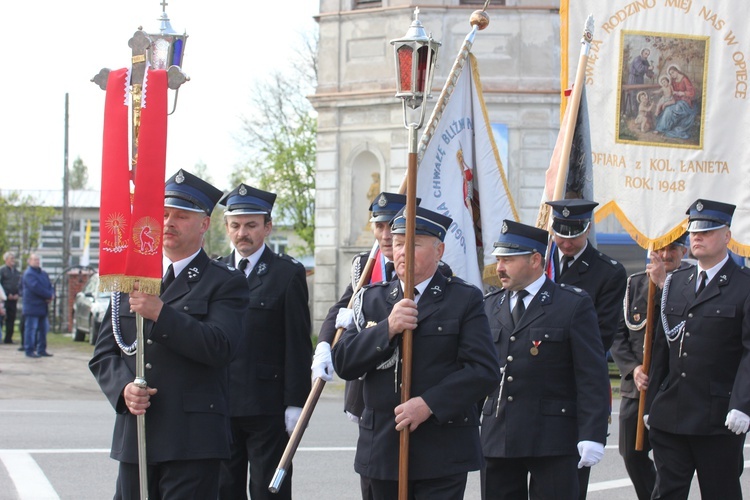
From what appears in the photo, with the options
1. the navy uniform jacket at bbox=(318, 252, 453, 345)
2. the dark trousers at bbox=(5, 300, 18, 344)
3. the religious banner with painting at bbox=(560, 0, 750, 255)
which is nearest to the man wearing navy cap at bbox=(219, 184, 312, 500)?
the navy uniform jacket at bbox=(318, 252, 453, 345)

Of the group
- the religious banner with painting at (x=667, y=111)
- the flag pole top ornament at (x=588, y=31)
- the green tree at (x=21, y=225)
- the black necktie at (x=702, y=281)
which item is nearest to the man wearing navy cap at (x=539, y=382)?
the black necktie at (x=702, y=281)

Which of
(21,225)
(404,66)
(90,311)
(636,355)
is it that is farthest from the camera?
(21,225)

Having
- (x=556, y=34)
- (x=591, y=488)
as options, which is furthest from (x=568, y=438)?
(x=556, y=34)

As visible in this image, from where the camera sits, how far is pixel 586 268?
27.0ft

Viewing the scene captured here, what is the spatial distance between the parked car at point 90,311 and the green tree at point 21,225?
1035 inches

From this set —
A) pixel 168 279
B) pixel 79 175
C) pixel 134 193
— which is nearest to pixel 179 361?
pixel 168 279

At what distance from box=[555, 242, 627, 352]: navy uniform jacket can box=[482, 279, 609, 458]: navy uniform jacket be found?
116 cm

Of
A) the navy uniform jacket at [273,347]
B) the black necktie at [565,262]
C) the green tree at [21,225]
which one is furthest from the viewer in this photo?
the green tree at [21,225]

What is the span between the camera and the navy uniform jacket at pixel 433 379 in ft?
19.1

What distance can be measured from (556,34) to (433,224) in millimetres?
19939

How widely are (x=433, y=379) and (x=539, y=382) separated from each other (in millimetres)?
1181

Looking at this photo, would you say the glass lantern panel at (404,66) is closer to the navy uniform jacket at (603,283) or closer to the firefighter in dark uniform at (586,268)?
the firefighter in dark uniform at (586,268)

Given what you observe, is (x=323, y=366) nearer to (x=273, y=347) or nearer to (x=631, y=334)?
(x=273, y=347)

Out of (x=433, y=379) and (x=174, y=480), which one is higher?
(x=433, y=379)
